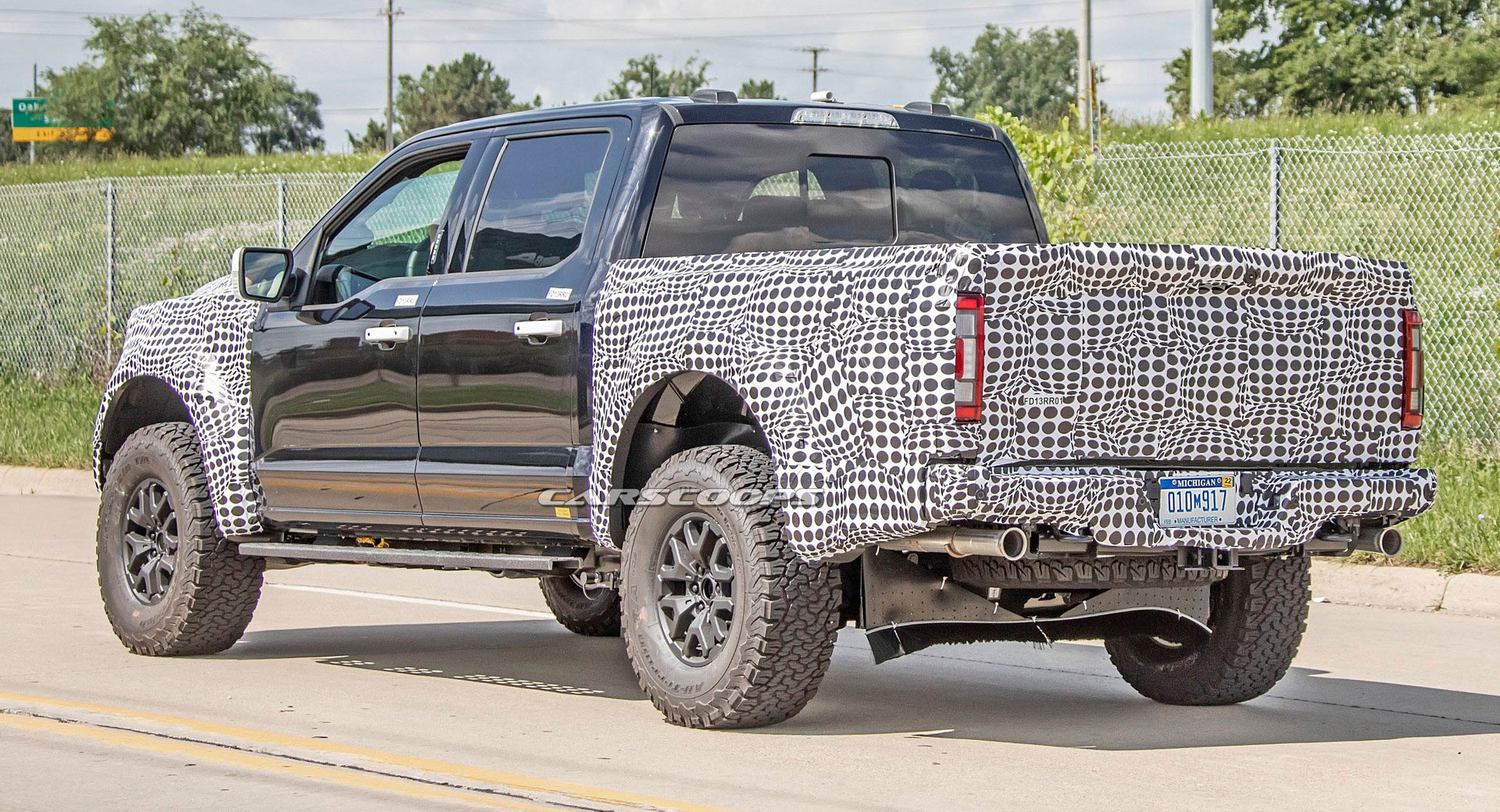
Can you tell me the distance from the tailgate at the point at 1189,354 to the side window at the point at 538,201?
1.96m

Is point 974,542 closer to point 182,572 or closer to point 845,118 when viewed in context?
point 845,118

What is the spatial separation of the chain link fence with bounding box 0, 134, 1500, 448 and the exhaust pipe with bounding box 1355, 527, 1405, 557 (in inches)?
366

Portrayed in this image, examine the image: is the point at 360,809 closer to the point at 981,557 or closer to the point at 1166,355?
the point at 981,557

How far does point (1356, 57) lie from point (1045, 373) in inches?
1519

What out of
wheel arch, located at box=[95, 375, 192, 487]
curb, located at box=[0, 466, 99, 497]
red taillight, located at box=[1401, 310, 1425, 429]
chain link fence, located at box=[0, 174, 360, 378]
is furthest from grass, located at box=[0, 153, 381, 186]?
red taillight, located at box=[1401, 310, 1425, 429]

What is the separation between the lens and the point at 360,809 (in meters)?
5.48

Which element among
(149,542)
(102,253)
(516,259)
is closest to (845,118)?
(516,259)

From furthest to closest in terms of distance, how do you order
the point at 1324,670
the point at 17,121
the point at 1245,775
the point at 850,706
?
the point at 17,121, the point at 1324,670, the point at 850,706, the point at 1245,775

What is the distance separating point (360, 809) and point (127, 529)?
360 centimetres

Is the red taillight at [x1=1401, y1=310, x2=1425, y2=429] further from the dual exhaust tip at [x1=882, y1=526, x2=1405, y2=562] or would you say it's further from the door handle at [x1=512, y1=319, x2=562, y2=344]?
the door handle at [x1=512, y1=319, x2=562, y2=344]

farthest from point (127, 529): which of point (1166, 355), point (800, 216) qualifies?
point (1166, 355)

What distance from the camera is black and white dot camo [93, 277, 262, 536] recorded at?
8.20 m

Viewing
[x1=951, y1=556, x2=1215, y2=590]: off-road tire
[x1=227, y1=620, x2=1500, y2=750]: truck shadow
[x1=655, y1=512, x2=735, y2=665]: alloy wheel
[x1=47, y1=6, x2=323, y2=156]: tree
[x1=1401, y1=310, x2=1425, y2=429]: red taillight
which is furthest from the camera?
[x1=47, y1=6, x2=323, y2=156]: tree

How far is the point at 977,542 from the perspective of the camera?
577 centimetres
